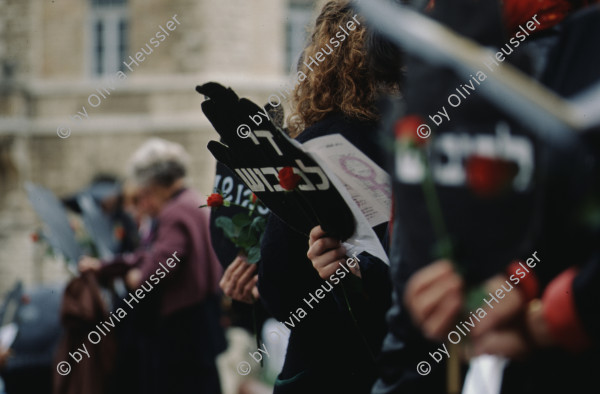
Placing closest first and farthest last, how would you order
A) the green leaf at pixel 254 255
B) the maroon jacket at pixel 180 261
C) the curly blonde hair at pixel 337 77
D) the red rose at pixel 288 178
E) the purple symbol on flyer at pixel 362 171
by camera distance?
the red rose at pixel 288 178, the purple symbol on flyer at pixel 362 171, the curly blonde hair at pixel 337 77, the green leaf at pixel 254 255, the maroon jacket at pixel 180 261

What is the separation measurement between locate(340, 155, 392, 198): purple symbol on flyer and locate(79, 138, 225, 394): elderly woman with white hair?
2.51m

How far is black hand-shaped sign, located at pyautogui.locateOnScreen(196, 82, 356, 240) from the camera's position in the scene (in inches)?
66.4

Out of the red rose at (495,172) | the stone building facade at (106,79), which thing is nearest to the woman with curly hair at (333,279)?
the red rose at (495,172)

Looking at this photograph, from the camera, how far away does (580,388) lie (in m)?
1.15

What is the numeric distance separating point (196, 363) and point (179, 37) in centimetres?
1128

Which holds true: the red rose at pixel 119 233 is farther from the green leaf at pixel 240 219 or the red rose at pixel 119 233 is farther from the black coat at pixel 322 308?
the black coat at pixel 322 308

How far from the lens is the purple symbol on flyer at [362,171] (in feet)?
6.04

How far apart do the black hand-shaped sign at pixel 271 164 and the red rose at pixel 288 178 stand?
14 millimetres

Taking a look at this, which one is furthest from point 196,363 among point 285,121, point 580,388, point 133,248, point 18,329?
point 580,388

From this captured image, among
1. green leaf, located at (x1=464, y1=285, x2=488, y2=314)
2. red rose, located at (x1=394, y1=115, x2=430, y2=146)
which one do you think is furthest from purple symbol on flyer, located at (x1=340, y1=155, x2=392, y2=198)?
green leaf, located at (x1=464, y1=285, x2=488, y2=314)

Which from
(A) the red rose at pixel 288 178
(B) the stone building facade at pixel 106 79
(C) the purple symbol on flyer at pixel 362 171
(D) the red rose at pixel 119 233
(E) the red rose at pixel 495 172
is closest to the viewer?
(E) the red rose at pixel 495 172

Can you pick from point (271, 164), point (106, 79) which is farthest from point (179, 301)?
point (106, 79)

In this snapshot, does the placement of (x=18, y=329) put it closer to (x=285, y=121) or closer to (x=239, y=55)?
(x=285, y=121)

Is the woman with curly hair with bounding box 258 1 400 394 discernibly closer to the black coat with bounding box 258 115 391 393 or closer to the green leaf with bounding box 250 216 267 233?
the black coat with bounding box 258 115 391 393
